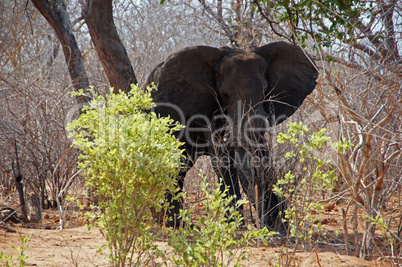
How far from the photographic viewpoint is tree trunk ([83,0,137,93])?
5648mm

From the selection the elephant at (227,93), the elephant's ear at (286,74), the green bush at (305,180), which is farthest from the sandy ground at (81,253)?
the elephant's ear at (286,74)

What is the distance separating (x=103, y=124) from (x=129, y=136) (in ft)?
0.83

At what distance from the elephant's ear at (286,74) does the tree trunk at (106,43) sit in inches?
70.6

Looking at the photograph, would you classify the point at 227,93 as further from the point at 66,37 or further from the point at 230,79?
the point at 66,37

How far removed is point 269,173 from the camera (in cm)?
461

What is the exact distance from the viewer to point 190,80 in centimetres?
560

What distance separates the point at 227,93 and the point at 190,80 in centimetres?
61

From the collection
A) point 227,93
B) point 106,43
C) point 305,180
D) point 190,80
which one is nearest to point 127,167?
point 305,180

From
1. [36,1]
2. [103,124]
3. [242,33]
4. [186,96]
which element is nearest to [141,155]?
[103,124]

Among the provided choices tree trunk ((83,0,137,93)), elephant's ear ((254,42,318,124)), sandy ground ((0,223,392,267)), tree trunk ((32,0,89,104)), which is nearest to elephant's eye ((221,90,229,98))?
elephant's ear ((254,42,318,124))

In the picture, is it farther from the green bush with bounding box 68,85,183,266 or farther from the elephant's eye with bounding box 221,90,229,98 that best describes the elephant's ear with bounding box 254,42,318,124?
the green bush with bounding box 68,85,183,266

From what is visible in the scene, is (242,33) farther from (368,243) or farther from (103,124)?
(103,124)

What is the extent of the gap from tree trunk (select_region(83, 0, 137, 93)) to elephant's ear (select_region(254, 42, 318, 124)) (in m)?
1.79

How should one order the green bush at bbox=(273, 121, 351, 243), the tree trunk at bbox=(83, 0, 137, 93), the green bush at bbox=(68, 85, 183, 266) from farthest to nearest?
the tree trunk at bbox=(83, 0, 137, 93) → the green bush at bbox=(273, 121, 351, 243) → the green bush at bbox=(68, 85, 183, 266)
